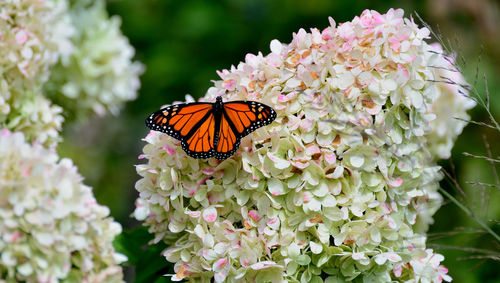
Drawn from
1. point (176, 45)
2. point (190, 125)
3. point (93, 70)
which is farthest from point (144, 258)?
point (176, 45)

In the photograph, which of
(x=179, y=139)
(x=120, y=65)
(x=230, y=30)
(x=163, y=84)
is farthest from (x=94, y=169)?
(x=179, y=139)

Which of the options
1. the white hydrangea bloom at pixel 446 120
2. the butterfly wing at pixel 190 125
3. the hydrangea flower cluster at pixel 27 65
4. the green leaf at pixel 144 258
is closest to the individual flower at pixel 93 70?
the hydrangea flower cluster at pixel 27 65

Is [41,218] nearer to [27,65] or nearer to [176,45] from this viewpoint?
[27,65]

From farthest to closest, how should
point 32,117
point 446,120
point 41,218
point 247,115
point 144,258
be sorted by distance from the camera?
point 446,120, point 32,117, point 144,258, point 247,115, point 41,218

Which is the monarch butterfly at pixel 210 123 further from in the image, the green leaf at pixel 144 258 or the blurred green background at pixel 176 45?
Result: the blurred green background at pixel 176 45

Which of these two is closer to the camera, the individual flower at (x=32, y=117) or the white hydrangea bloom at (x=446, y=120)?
the individual flower at (x=32, y=117)

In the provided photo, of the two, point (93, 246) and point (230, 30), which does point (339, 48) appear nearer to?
point (93, 246)
